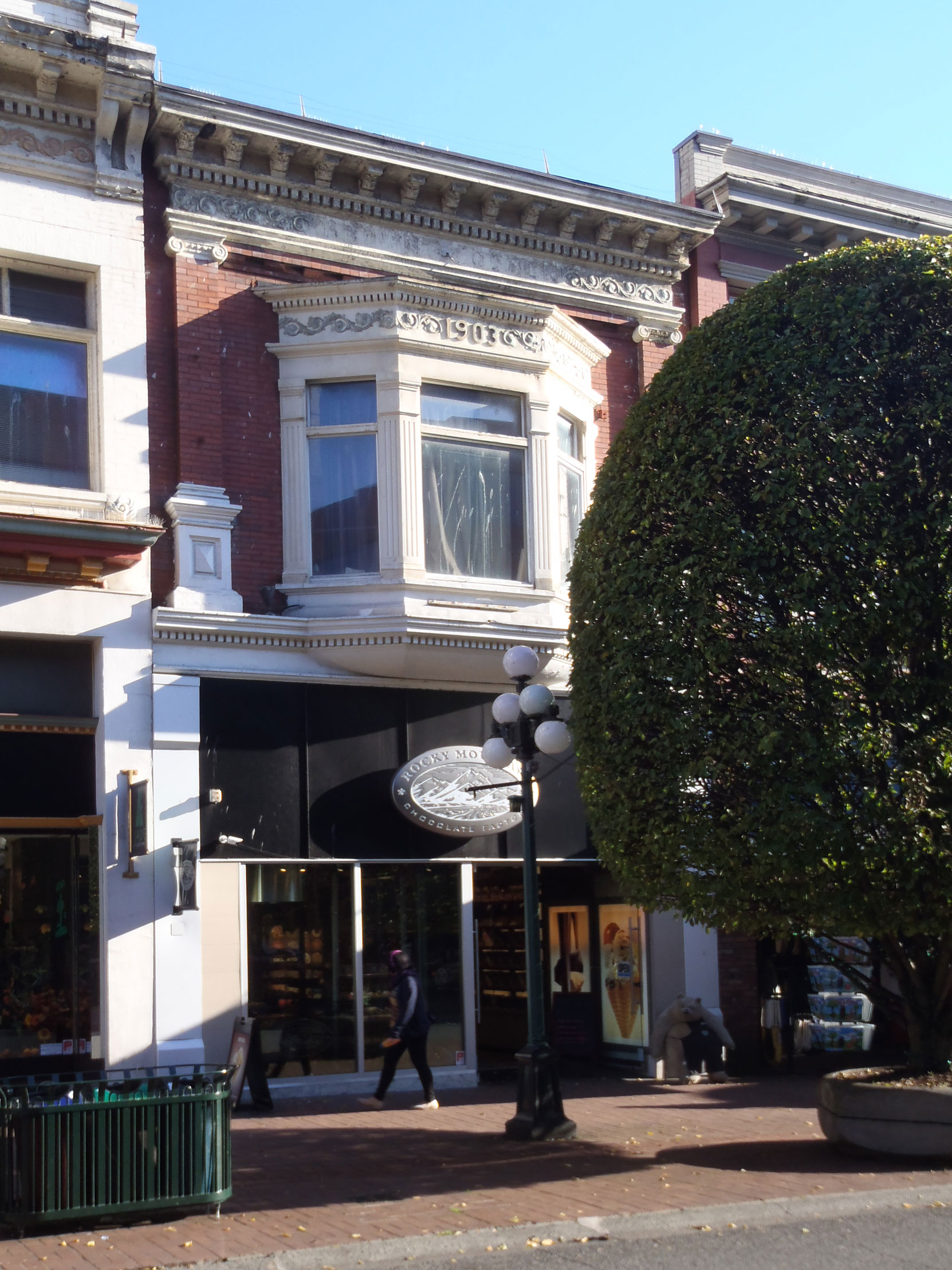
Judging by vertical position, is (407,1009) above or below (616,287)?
below

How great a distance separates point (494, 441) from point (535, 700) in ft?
16.0

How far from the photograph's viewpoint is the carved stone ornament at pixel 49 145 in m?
14.0

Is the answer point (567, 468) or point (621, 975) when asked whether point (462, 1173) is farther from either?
point (567, 468)

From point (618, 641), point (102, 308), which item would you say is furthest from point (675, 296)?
point (618, 641)

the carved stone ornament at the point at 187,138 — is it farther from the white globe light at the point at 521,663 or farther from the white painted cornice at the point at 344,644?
the white globe light at the point at 521,663

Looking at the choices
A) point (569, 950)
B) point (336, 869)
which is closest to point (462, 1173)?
point (336, 869)

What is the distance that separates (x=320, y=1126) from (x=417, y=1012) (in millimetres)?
1413

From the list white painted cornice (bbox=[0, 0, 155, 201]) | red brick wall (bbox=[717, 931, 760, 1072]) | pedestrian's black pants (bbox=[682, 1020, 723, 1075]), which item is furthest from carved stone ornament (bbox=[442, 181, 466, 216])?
pedestrian's black pants (bbox=[682, 1020, 723, 1075])

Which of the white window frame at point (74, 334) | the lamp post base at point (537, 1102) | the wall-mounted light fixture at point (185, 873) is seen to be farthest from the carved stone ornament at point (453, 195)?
the lamp post base at point (537, 1102)

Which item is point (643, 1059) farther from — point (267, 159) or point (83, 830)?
point (267, 159)

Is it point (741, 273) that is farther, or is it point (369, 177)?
point (741, 273)

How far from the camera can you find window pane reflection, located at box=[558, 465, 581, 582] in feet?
51.9

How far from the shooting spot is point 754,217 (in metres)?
18.0

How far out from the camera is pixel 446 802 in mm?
14672
